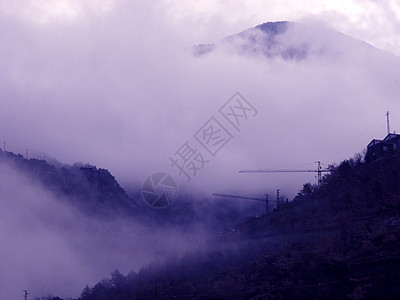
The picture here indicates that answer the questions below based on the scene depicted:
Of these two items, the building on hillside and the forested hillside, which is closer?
the forested hillside

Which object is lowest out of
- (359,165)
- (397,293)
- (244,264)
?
(397,293)

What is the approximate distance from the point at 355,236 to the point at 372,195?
306 inches

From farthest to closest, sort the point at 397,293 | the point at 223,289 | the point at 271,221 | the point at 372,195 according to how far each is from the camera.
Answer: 1. the point at 271,221
2. the point at 372,195
3. the point at 223,289
4. the point at 397,293

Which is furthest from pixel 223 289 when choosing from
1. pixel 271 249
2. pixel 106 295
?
pixel 106 295

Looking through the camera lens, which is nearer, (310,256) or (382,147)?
(310,256)

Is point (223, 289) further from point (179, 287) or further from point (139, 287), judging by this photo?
point (139, 287)

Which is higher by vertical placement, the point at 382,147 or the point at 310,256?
the point at 382,147

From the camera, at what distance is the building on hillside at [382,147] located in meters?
64.6

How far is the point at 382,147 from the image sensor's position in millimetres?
65250

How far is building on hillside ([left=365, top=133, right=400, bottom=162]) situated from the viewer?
2542 inches

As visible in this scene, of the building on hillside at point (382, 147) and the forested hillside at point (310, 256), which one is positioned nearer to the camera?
the forested hillside at point (310, 256)

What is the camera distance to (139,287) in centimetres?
5006

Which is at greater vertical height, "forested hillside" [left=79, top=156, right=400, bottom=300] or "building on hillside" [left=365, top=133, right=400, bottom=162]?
"building on hillside" [left=365, top=133, right=400, bottom=162]

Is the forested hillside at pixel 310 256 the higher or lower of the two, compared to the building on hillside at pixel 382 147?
lower
